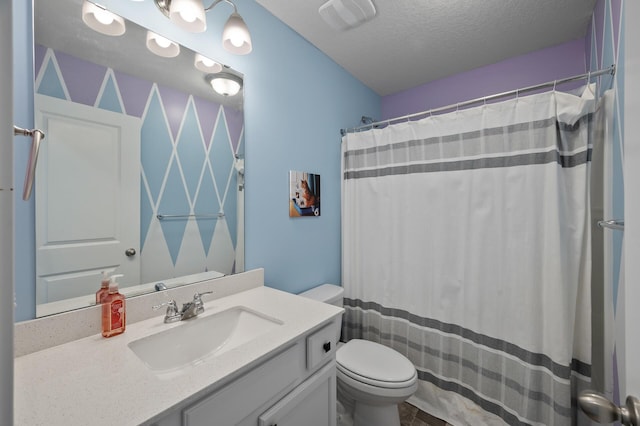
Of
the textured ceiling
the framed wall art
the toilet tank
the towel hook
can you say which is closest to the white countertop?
the towel hook

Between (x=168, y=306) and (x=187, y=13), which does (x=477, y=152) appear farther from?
(x=168, y=306)

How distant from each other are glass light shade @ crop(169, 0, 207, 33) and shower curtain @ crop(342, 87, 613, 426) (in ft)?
4.05

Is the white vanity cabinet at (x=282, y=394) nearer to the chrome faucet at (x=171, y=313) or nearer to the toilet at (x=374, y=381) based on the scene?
the toilet at (x=374, y=381)

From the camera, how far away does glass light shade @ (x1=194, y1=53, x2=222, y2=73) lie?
1225 mm

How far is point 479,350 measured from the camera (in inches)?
58.1

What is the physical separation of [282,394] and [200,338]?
40cm

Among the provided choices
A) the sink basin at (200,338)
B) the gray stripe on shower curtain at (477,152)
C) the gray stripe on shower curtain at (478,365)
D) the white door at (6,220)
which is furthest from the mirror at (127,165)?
the gray stripe on shower curtain at (478,365)

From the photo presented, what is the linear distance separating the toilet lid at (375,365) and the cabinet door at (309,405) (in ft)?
0.95

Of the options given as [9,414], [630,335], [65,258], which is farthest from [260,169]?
[630,335]

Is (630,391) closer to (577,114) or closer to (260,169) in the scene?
(577,114)

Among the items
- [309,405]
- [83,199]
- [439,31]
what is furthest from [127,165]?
[439,31]

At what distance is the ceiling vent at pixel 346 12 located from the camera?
1417 mm

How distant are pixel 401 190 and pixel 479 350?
103 centimetres

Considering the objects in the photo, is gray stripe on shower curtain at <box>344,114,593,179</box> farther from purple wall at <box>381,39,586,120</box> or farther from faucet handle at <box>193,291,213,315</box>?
faucet handle at <box>193,291,213,315</box>
